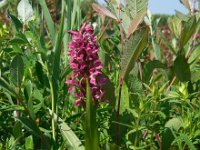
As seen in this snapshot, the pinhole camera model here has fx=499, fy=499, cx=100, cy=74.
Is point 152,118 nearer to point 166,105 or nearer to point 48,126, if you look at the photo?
point 166,105

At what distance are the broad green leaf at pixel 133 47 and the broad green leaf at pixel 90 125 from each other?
5.9 inches

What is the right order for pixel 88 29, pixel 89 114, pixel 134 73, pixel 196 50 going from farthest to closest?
1. pixel 196 50
2. pixel 134 73
3. pixel 88 29
4. pixel 89 114

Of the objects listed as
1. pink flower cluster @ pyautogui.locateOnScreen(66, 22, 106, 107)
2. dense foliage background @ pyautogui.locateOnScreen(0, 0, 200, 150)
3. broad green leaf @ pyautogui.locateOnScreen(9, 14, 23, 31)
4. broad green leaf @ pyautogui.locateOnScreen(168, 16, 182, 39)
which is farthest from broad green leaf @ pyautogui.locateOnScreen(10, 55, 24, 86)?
broad green leaf @ pyautogui.locateOnScreen(168, 16, 182, 39)

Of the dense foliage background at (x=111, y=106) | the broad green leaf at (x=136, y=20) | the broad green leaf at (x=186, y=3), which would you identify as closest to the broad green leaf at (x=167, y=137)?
the dense foliage background at (x=111, y=106)

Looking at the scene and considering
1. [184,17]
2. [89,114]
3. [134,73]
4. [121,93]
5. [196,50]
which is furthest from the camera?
[184,17]

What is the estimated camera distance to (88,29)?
45.1 inches

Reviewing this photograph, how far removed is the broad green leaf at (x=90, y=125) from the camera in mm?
1007

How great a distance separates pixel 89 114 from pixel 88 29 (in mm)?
228

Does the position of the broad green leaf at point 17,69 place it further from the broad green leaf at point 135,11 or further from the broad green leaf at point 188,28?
the broad green leaf at point 188,28

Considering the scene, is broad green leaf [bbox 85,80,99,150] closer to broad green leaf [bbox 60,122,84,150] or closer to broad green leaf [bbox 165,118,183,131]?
broad green leaf [bbox 60,122,84,150]

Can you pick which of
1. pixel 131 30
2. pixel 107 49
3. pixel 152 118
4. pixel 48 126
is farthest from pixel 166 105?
pixel 107 49

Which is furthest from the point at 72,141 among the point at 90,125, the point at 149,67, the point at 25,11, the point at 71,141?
the point at 25,11

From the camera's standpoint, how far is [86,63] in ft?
3.66

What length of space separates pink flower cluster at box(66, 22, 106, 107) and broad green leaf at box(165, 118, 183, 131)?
0.19 meters
